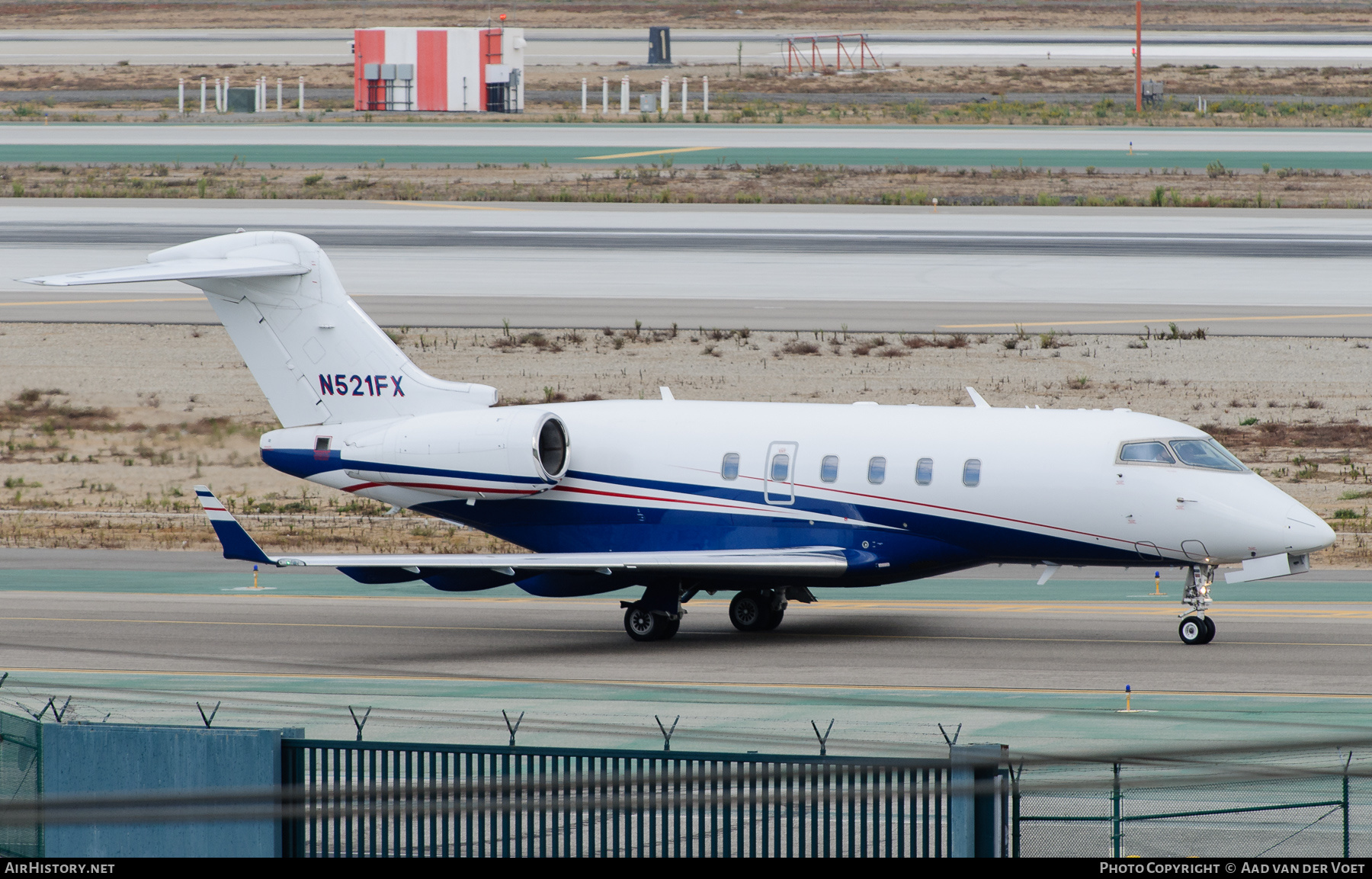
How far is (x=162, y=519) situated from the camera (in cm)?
4103

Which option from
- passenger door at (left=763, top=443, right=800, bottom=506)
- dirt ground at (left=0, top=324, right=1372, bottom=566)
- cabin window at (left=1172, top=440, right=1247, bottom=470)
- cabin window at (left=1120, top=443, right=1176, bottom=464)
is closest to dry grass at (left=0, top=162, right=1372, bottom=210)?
dirt ground at (left=0, top=324, right=1372, bottom=566)

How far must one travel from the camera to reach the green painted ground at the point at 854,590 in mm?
31859

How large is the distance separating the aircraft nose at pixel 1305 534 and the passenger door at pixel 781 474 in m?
7.23

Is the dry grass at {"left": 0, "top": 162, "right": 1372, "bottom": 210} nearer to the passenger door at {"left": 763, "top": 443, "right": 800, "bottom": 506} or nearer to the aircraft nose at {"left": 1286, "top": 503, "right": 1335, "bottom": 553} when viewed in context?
the passenger door at {"left": 763, "top": 443, "right": 800, "bottom": 506}

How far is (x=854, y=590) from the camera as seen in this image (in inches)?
1341

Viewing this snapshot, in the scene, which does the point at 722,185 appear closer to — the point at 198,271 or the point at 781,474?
the point at 198,271

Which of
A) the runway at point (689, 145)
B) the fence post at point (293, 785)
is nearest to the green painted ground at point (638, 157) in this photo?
the runway at point (689, 145)

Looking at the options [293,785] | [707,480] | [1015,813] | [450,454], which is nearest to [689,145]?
[450,454]

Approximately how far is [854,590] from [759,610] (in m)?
5.35

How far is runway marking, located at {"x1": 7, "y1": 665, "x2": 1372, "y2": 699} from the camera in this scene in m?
22.8

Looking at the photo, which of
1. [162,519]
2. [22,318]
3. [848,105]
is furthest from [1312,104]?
[162,519]

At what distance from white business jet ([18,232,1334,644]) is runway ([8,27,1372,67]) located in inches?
4113

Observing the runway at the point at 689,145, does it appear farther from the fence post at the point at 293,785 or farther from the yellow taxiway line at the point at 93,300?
the fence post at the point at 293,785

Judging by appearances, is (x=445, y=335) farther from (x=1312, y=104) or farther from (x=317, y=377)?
(x=1312, y=104)
